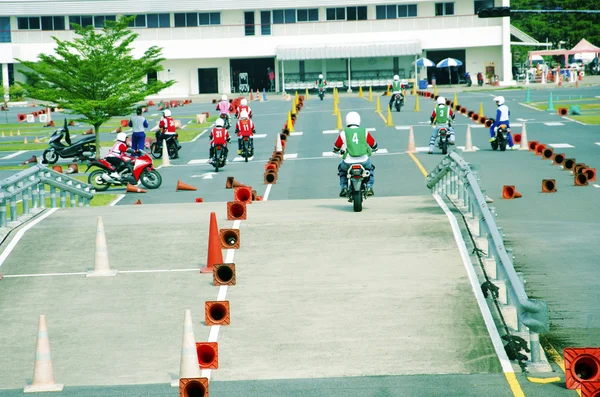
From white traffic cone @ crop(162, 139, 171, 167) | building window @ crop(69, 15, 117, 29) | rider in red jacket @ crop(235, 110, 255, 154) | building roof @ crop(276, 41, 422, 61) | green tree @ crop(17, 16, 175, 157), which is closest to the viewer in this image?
rider in red jacket @ crop(235, 110, 255, 154)

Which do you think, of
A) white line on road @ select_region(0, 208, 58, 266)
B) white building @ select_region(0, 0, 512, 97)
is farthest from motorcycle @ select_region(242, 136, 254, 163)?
white building @ select_region(0, 0, 512, 97)

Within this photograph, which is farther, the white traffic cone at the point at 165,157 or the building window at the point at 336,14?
the building window at the point at 336,14

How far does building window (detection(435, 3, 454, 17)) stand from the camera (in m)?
92.9

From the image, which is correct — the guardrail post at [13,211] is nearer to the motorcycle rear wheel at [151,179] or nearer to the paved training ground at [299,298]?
the paved training ground at [299,298]

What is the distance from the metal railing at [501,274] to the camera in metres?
9.75

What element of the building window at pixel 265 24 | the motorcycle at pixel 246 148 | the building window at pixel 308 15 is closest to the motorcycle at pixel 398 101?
the motorcycle at pixel 246 148

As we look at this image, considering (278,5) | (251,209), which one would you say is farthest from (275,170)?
(278,5)

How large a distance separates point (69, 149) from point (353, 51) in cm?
5404

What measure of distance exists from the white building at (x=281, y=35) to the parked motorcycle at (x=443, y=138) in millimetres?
54675

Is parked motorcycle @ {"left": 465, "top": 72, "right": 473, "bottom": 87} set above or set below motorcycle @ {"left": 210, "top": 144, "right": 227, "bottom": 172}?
above

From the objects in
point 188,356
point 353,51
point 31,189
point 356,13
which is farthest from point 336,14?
point 188,356

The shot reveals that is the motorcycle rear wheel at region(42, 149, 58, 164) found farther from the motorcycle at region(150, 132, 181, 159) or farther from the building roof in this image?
the building roof

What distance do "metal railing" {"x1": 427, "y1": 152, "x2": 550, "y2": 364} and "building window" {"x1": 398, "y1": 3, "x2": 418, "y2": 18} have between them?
7414 centimetres

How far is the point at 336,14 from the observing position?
305 feet
